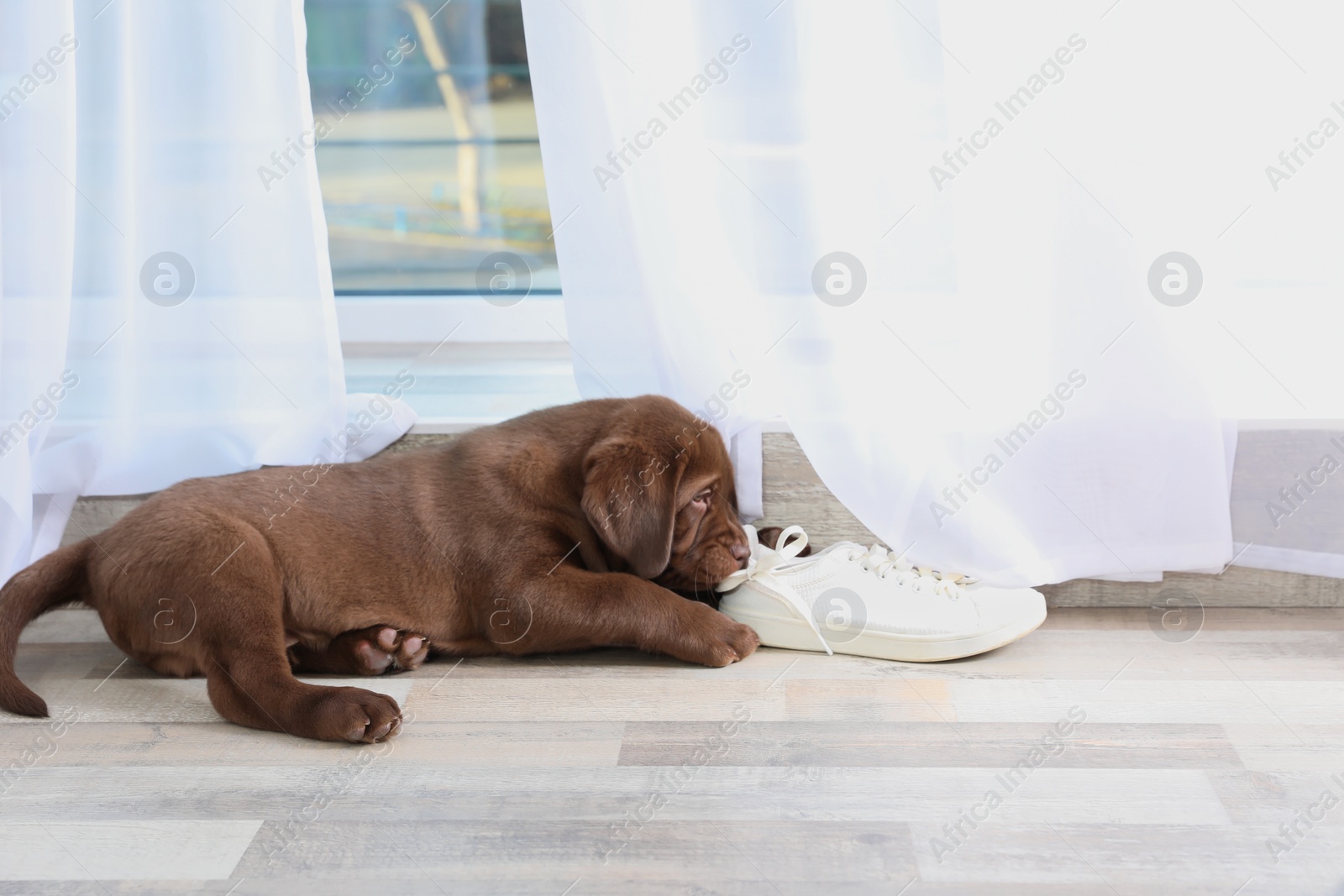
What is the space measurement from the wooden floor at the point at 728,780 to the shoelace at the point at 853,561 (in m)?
0.13

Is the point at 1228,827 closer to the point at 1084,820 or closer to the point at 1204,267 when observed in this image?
the point at 1084,820

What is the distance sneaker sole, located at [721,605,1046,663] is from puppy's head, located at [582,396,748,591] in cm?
16

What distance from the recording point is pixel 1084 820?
1343 millimetres

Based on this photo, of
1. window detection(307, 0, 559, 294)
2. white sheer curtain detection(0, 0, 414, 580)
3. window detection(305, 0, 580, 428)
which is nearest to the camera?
white sheer curtain detection(0, 0, 414, 580)

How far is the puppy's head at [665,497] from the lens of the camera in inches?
71.7

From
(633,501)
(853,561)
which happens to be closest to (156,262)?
(633,501)

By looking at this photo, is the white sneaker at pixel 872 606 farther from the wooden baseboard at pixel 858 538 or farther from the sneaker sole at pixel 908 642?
the wooden baseboard at pixel 858 538

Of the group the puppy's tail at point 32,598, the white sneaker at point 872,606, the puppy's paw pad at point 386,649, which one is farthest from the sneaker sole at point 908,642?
the puppy's tail at point 32,598

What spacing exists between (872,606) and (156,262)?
5.11 ft

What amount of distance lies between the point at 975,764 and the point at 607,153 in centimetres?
123

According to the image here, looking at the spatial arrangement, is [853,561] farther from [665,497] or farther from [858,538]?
[665,497]

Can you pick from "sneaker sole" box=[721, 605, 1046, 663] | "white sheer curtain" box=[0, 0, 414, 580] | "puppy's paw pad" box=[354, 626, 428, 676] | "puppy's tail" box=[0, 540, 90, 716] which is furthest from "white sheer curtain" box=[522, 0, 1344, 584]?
"puppy's tail" box=[0, 540, 90, 716]

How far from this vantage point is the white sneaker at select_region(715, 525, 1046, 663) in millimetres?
1858

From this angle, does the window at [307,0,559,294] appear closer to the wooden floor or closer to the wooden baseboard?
the wooden baseboard
